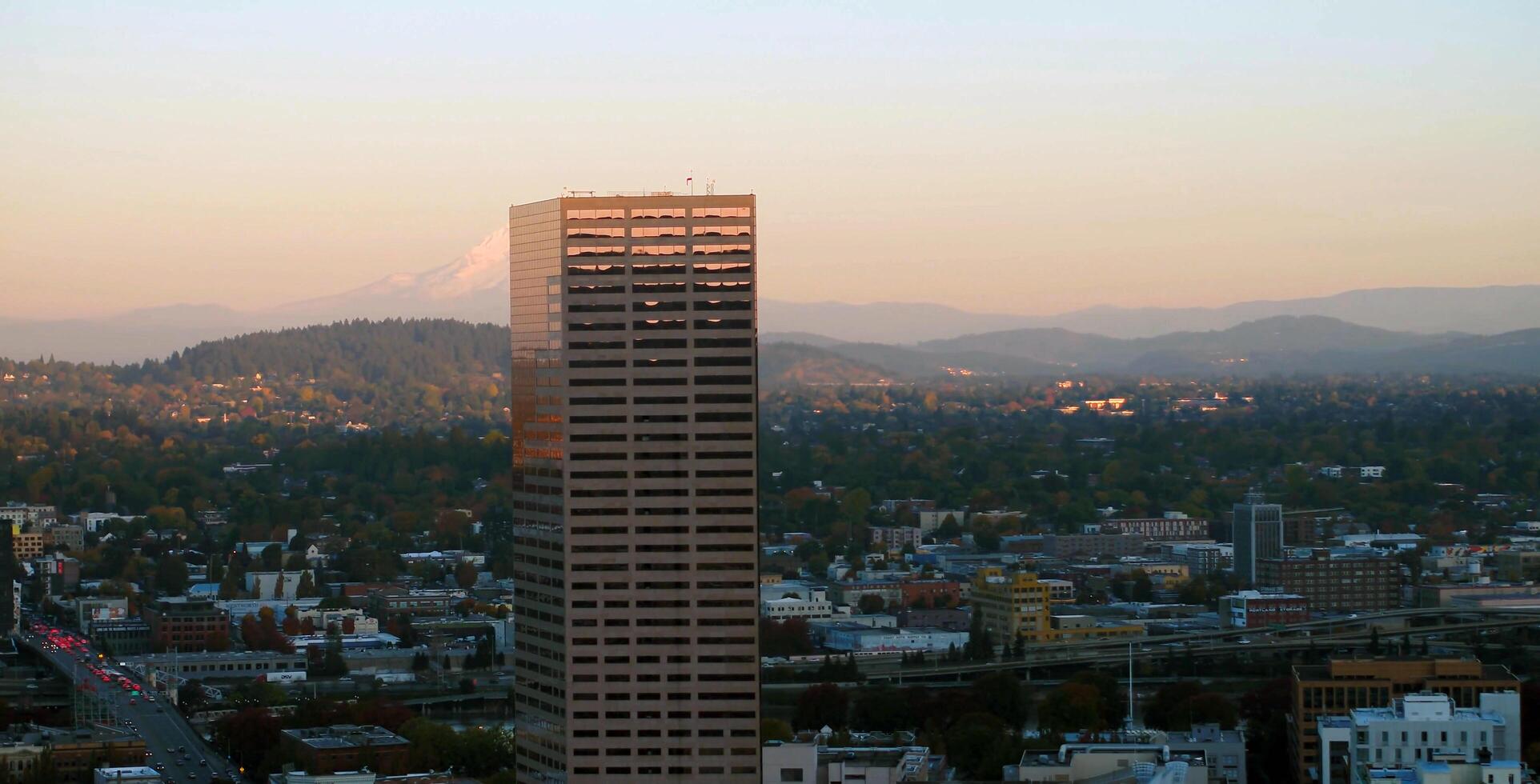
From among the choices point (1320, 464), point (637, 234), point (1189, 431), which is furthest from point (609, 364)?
point (1189, 431)

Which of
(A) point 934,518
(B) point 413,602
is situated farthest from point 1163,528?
(B) point 413,602

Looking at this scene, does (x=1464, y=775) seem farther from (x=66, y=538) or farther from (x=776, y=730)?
(x=66, y=538)

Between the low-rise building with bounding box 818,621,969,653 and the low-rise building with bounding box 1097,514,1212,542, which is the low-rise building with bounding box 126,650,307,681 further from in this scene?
the low-rise building with bounding box 1097,514,1212,542

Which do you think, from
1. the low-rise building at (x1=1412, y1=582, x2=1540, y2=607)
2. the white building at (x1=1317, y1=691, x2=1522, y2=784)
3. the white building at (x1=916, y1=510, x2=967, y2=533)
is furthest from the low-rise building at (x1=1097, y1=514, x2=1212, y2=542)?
the white building at (x1=1317, y1=691, x2=1522, y2=784)

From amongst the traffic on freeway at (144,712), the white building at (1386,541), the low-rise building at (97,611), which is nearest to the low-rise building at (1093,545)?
the white building at (1386,541)

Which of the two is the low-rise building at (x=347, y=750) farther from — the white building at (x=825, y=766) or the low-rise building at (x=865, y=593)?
the low-rise building at (x=865, y=593)
